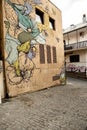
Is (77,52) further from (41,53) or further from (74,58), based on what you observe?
(41,53)

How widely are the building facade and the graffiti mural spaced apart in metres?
14.5

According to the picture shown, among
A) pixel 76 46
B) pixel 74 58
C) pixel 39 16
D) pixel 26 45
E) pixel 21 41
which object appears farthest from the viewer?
pixel 74 58

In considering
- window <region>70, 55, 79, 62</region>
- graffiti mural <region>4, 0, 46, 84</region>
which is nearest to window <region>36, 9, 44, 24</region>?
graffiti mural <region>4, 0, 46, 84</region>

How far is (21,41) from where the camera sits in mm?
11250

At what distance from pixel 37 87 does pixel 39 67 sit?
1.44m

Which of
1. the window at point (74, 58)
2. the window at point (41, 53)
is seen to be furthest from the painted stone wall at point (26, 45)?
the window at point (74, 58)

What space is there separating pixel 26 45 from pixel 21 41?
53 cm

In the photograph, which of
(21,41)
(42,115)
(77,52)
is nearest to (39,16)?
(21,41)

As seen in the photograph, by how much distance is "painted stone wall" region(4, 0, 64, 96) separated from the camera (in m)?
10.3

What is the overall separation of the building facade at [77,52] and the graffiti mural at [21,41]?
14.5 meters

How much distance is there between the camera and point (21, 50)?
1112cm

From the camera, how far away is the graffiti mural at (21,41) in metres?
10.3

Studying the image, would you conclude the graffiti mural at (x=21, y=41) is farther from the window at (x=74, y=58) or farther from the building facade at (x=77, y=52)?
the window at (x=74, y=58)

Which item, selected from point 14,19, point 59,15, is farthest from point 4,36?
point 59,15
